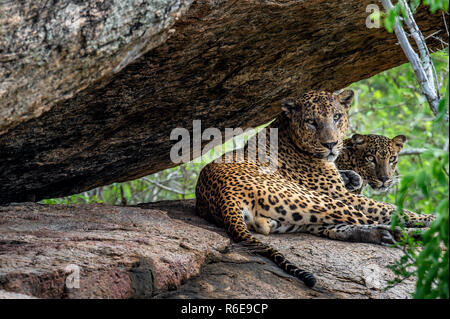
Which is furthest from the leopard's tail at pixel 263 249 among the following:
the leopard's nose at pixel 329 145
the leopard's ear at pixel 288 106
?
the leopard's ear at pixel 288 106

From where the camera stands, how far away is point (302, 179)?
8391 mm

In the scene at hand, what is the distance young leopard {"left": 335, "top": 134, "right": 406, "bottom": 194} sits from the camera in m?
9.05

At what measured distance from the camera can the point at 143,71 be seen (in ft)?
22.2

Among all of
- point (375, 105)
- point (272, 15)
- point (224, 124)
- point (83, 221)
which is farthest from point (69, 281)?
point (375, 105)

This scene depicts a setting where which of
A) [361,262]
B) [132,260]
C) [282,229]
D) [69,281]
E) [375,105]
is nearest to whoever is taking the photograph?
[69,281]

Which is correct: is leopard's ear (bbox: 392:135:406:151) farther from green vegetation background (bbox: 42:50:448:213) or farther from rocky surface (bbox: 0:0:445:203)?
green vegetation background (bbox: 42:50:448:213)

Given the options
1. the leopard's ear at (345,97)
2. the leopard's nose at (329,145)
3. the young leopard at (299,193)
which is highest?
the leopard's ear at (345,97)

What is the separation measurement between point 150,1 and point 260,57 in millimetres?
2592

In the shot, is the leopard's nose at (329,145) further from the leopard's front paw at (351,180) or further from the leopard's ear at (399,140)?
the leopard's ear at (399,140)

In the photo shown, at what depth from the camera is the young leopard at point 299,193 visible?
22.7 feet

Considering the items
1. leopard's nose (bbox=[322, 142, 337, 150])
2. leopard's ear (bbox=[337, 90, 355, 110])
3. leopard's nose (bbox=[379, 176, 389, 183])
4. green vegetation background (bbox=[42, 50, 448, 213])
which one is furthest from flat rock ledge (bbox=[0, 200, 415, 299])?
green vegetation background (bbox=[42, 50, 448, 213])

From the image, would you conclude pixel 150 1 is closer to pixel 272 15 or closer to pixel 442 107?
pixel 272 15

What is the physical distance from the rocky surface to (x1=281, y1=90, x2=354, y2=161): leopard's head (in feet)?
1.04

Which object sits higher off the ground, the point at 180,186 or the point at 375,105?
the point at 375,105
